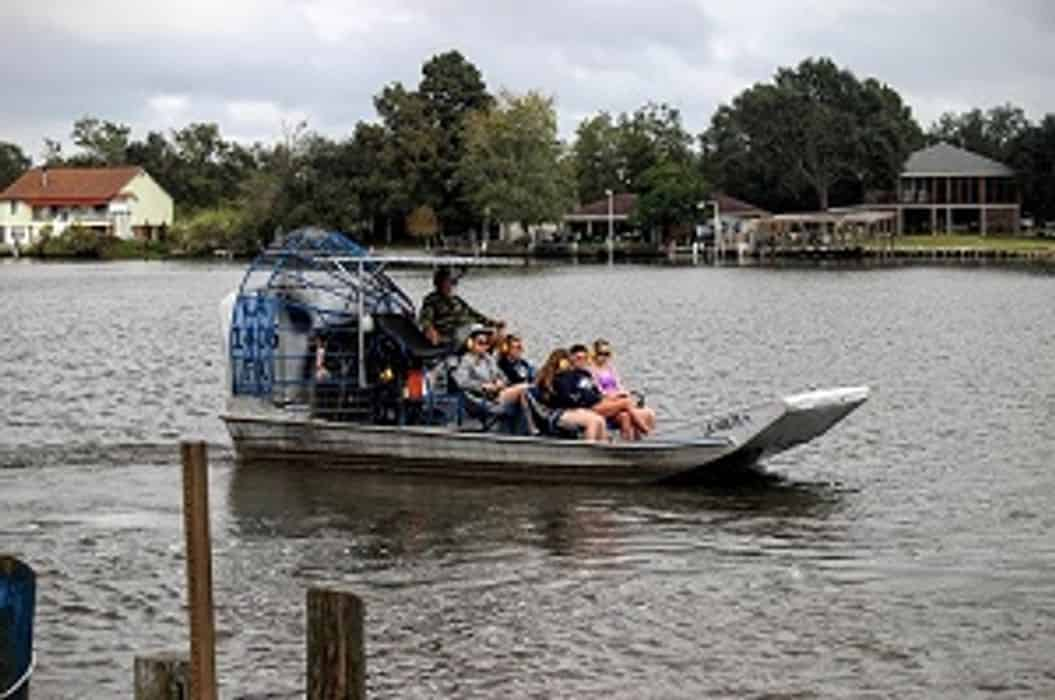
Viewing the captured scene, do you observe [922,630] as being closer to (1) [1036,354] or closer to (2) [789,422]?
(2) [789,422]

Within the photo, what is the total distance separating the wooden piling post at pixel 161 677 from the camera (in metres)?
10.4

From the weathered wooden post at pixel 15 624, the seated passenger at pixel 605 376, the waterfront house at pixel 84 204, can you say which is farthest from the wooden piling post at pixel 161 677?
the waterfront house at pixel 84 204

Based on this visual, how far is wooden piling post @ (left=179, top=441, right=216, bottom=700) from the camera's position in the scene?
991 centimetres

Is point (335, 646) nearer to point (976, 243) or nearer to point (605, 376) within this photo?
point (605, 376)

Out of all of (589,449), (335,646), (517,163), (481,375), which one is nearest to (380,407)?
(481,375)

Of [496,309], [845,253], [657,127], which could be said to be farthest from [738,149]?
[496,309]

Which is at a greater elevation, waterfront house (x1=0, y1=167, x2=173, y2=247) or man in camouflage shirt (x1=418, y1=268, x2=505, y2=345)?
waterfront house (x1=0, y1=167, x2=173, y2=247)

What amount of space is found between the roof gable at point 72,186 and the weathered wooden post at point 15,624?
564ft

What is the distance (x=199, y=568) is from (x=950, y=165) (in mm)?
160620

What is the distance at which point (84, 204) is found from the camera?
182 m

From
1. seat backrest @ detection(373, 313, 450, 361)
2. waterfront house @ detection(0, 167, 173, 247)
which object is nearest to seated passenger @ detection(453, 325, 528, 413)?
seat backrest @ detection(373, 313, 450, 361)

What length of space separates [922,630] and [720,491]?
7915mm

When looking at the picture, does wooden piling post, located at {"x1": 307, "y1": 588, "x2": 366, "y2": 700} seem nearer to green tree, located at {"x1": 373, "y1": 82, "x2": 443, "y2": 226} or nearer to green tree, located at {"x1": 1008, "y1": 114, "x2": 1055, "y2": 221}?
green tree, located at {"x1": 373, "y1": 82, "x2": 443, "y2": 226}

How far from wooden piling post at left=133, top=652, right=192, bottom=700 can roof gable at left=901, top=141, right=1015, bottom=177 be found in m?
158
